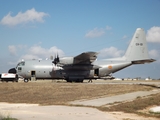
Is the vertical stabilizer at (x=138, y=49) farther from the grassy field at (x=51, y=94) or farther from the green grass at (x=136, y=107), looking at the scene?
the green grass at (x=136, y=107)

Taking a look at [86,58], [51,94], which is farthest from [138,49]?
[51,94]

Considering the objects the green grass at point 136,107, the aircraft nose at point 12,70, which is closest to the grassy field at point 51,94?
the green grass at point 136,107

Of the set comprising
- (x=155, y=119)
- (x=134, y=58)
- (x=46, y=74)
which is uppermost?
(x=134, y=58)

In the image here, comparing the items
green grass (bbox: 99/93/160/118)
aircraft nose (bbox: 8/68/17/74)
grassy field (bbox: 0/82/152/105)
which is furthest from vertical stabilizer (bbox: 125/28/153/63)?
green grass (bbox: 99/93/160/118)

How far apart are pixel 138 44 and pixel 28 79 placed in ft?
61.9

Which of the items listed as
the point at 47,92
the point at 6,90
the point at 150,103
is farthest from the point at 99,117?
the point at 6,90

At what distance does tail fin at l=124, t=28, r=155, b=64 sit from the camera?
41.8 meters

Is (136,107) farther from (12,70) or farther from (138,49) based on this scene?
(12,70)

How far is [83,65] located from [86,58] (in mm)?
1962

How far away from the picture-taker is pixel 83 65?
40.0 metres

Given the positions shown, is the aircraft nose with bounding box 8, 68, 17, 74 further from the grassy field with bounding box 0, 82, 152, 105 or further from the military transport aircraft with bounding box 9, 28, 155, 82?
the grassy field with bounding box 0, 82, 152, 105

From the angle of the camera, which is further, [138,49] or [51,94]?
[138,49]

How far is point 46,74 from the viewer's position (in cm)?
4097

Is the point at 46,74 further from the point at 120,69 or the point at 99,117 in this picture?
the point at 99,117
